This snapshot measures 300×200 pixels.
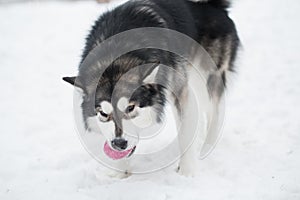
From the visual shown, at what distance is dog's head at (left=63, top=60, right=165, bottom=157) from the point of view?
2.85 metres

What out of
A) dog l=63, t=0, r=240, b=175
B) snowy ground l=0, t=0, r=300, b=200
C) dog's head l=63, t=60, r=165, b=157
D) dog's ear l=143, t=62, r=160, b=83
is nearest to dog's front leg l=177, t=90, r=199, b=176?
dog l=63, t=0, r=240, b=175

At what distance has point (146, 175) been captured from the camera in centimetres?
348

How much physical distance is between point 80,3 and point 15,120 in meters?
5.42

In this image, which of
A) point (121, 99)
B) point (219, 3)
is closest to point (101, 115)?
point (121, 99)

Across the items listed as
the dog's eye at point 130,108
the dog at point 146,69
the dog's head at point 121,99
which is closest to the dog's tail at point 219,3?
the dog at point 146,69

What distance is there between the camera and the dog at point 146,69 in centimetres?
290

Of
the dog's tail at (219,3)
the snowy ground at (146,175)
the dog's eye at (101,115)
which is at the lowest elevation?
the snowy ground at (146,175)

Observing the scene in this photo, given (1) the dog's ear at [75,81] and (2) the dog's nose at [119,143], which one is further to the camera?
(1) the dog's ear at [75,81]

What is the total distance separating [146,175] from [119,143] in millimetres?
798

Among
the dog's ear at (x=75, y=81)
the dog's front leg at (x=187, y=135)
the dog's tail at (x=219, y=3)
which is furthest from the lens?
the dog's tail at (x=219, y=3)

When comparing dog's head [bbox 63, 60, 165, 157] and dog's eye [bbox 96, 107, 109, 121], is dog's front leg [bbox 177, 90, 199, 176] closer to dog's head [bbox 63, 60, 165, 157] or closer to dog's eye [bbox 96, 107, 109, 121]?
dog's head [bbox 63, 60, 165, 157]

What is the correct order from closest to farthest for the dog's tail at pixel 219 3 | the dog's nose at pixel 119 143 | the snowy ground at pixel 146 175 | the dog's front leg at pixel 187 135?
the dog's nose at pixel 119 143 < the snowy ground at pixel 146 175 < the dog's front leg at pixel 187 135 < the dog's tail at pixel 219 3

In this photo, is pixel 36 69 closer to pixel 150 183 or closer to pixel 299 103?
pixel 150 183

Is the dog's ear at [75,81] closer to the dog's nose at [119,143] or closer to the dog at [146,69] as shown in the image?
the dog at [146,69]
